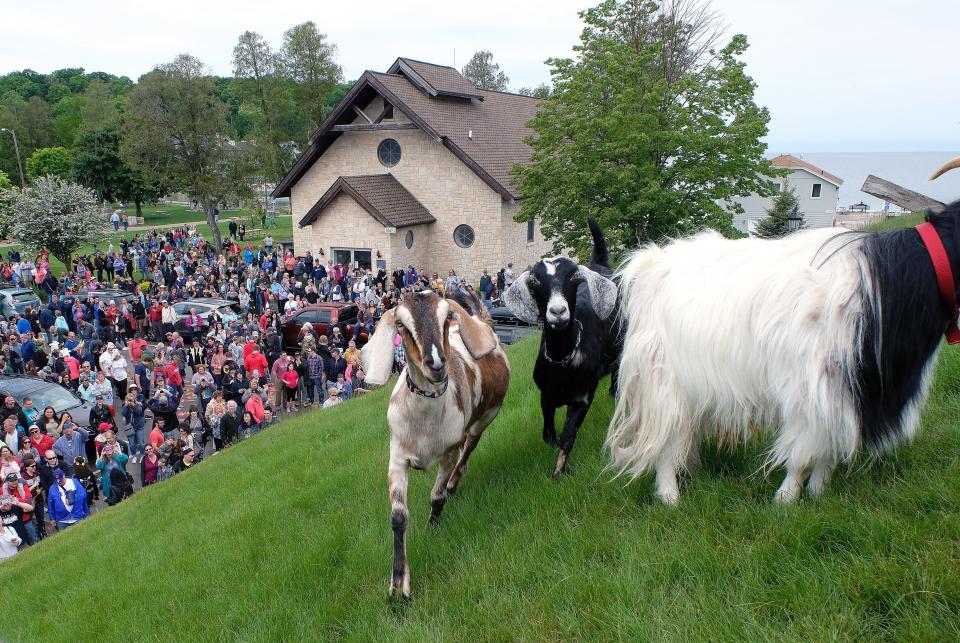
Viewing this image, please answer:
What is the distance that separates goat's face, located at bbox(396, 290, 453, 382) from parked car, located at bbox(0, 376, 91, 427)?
13.6 metres

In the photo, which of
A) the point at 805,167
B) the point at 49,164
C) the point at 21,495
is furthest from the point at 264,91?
the point at 21,495

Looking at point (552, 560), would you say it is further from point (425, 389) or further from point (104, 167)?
point (104, 167)

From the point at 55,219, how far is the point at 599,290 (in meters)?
38.4

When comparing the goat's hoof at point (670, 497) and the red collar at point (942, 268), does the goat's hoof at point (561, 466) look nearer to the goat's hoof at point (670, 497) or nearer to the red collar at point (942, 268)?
the goat's hoof at point (670, 497)

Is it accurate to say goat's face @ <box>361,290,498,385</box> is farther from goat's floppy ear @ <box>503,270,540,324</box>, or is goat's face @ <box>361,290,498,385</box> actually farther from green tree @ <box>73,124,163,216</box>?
green tree @ <box>73,124,163,216</box>

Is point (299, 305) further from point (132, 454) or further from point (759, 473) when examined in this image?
point (759, 473)

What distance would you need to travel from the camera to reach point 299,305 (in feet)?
81.6

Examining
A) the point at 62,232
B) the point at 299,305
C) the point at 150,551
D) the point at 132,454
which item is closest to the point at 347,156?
the point at 299,305

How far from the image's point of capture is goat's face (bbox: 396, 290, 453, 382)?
4598mm

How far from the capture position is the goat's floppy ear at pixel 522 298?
5.88m

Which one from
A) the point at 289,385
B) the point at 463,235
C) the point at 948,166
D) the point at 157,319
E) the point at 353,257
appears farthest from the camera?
the point at 463,235

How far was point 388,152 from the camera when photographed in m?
34.2

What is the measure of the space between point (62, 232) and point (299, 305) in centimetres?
1978

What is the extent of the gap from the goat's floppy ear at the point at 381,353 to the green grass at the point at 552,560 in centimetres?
158
